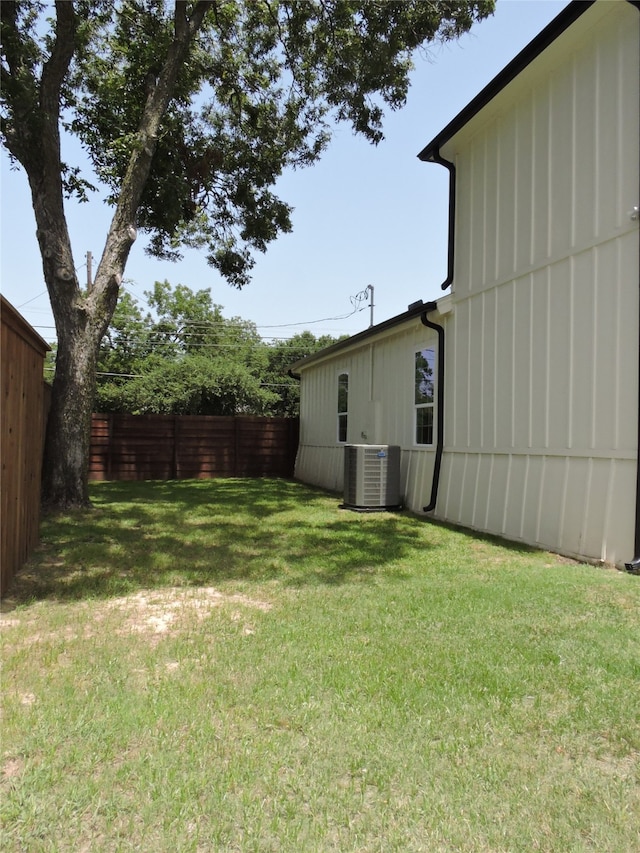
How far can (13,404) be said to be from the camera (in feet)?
14.5

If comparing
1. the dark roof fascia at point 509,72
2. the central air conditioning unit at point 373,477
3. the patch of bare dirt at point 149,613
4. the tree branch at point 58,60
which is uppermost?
the tree branch at point 58,60

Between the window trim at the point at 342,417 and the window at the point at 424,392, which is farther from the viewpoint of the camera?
the window trim at the point at 342,417

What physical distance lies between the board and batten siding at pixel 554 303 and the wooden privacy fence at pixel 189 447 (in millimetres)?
9111

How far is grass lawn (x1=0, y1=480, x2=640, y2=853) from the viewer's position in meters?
1.86

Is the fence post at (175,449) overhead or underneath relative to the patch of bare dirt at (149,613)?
overhead

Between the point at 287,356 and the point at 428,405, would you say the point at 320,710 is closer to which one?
the point at 428,405

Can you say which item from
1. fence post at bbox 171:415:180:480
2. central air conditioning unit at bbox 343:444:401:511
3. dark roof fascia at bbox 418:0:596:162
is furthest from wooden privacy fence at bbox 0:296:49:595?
fence post at bbox 171:415:180:480

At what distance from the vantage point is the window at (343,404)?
43.6ft

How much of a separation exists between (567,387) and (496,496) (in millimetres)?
1846

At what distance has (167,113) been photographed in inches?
439

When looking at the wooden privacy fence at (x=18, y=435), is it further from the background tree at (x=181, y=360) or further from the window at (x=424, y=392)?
the background tree at (x=181, y=360)

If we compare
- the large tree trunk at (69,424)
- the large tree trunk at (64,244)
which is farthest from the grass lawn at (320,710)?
the large tree trunk at (64,244)

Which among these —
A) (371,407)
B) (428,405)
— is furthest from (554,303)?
(371,407)

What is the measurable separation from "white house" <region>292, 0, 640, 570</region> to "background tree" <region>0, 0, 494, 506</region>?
295 cm
